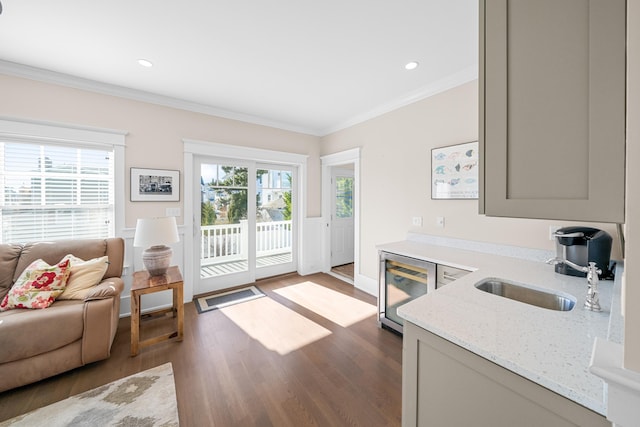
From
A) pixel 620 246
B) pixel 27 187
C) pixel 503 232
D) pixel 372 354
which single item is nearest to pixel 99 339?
pixel 27 187

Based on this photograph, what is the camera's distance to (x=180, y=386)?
5.68ft

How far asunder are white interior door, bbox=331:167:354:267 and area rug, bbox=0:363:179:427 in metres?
3.31

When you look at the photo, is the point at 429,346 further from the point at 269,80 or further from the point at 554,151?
the point at 269,80

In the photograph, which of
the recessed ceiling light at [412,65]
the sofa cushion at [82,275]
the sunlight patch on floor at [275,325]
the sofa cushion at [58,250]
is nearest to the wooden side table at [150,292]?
the sofa cushion at [82,275]

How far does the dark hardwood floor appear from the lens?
5.01ft

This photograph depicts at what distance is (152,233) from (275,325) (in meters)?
1.53

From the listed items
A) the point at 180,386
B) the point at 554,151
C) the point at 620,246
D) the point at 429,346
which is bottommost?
the point at 180,386

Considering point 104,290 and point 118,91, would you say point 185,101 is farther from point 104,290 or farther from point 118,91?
point 104,290

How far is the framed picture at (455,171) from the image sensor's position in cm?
234

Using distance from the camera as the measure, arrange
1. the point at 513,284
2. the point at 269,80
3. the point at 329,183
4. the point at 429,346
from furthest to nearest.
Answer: the point at 329,183
the point at 269,80
the point at 513,284
the point at 429,346

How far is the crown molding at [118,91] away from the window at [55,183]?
46 cm

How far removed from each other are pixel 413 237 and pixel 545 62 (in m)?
2.29

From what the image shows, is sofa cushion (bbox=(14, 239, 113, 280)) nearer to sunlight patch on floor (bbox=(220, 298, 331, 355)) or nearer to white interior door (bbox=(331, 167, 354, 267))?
sunlight patch on floor (bbox=(220, 298, 331, 355))

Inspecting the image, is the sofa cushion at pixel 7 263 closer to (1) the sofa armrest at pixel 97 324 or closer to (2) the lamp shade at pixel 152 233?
(1) the sofa armrest at pixel 97 324
